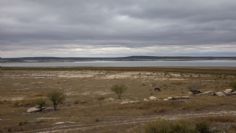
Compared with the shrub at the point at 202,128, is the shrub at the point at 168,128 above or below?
above

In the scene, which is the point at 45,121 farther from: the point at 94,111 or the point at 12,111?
the point at 12,111

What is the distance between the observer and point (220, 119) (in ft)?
74.1

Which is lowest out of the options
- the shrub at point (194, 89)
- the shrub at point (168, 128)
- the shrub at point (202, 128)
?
the shrub at point (194, 89)

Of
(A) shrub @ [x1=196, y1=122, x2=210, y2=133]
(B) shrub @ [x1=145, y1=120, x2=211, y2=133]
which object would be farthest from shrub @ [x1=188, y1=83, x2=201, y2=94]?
(B) shrub @ [x1=145, y1=120, x2=211, y2=133]

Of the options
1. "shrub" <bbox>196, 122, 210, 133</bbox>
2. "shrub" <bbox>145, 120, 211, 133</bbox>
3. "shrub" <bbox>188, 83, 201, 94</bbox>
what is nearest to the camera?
"shrub" <bbox>145, 120, 211, 133</bbox>

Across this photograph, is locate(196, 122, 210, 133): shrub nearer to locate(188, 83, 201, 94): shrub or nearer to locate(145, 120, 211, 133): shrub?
locate(145, 120, 211, 133): shrub

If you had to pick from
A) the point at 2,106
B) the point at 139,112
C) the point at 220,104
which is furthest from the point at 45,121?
the point at 220,104

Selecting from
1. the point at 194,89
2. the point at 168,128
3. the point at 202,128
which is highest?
the point at 168,128

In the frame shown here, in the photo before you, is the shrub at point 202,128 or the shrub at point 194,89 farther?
the shrub at point 194,89

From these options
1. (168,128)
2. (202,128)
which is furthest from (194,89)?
(168,128)

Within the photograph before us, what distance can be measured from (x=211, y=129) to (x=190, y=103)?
1184 cm

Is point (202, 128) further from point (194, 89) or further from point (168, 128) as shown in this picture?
point (194, 89)

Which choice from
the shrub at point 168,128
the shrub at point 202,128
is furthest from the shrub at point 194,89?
the shrub at point 168,128

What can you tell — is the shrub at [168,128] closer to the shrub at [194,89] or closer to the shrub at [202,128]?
the shrub at [202,128]
